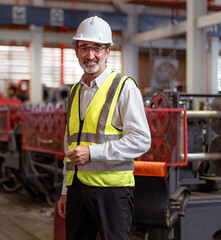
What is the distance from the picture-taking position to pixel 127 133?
87.1 inches

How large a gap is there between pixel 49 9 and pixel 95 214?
13463mm

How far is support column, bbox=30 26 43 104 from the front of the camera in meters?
15.4

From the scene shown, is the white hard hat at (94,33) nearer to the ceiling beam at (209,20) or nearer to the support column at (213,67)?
the ceiling beam at (209,20)

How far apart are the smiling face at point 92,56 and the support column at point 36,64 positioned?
521 inches

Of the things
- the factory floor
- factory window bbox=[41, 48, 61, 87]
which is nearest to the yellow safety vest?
the factory floor

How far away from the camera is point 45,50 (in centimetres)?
1630

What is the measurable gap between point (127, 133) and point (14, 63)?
14.3m

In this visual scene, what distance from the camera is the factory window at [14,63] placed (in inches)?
629

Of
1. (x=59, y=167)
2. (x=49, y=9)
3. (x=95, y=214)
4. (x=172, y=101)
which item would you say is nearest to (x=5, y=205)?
(x=59, y=167)

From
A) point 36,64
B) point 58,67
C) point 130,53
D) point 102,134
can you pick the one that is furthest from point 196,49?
point 102,134

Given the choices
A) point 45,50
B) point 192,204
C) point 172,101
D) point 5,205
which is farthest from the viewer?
point 45,50

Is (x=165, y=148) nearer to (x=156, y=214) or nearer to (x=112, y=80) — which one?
(x=156, y=214)

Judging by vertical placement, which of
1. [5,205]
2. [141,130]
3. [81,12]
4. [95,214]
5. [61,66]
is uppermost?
[81,12]

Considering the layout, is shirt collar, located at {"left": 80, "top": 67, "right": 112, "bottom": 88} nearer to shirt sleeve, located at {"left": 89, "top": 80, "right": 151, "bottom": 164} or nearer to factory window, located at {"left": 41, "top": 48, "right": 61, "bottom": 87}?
shirt sleeve, located at {"left": 89, "top": 80, "right": 151, "bottom": 164}
